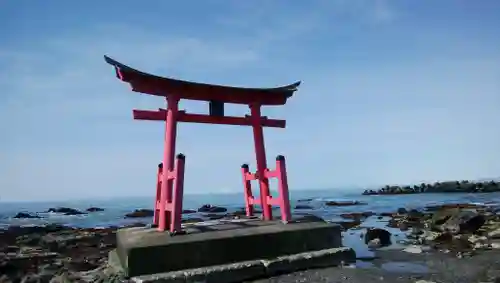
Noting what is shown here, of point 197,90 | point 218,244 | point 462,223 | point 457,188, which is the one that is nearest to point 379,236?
point 462,223

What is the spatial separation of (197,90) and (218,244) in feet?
11.4

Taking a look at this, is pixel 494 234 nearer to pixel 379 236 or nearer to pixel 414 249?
pixel 414 249

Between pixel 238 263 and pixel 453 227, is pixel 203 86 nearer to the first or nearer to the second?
pixel 238 263

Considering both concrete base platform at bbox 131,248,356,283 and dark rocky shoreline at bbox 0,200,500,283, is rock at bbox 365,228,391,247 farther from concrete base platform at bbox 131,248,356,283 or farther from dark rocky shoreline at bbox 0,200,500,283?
concrete base platform at bbox 131,248,356,283

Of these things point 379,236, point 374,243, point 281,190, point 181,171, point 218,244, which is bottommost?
point 374,243

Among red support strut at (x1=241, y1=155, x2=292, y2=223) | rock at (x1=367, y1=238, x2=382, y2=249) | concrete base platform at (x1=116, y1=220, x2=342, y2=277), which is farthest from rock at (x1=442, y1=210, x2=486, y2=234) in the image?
red support strut at (x1=241, y1=155, x2=292, y2=223)

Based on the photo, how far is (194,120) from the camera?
866 cm

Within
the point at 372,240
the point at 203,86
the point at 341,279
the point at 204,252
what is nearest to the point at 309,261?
the point at 341,279

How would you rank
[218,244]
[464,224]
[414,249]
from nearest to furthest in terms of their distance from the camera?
[218,244] → [414,249] → [464,224]

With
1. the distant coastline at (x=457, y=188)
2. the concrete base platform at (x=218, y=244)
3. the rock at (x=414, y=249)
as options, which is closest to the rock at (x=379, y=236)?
the rock at (x=414, y=249)

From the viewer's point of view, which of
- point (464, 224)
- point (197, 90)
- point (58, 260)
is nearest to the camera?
point (197, 90)

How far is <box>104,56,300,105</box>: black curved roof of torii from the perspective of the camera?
25.2 ft

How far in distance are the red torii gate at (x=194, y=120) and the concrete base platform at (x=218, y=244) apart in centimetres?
55

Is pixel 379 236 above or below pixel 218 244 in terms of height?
below
